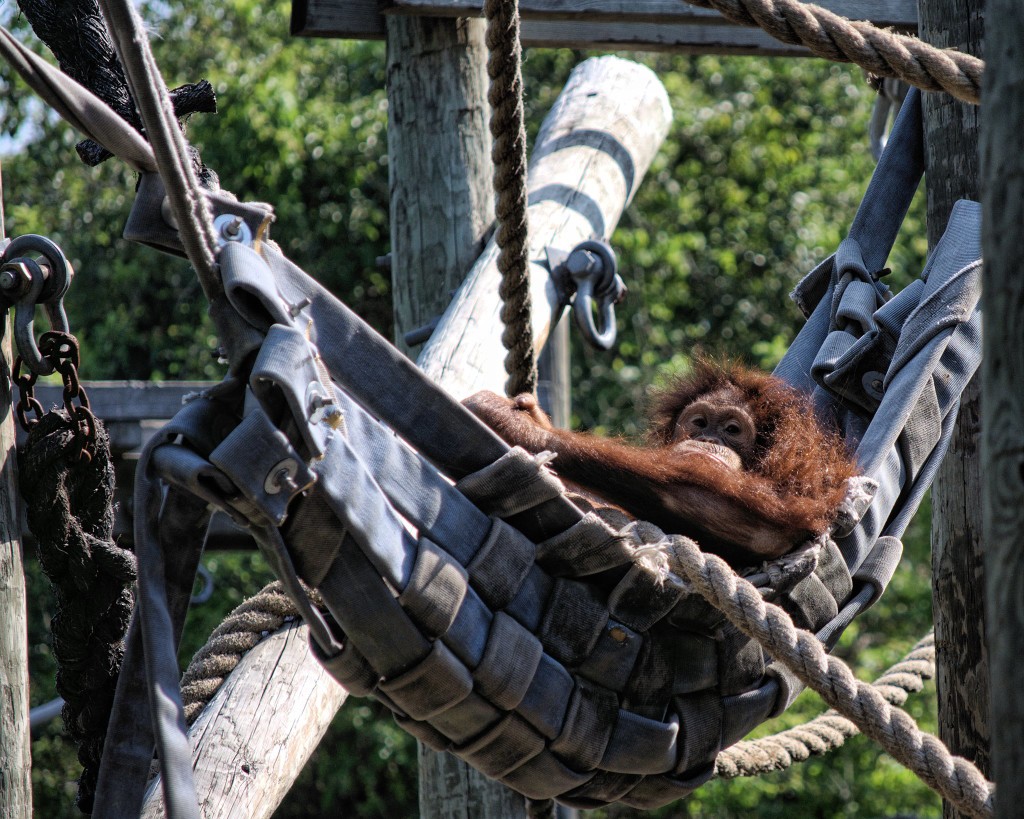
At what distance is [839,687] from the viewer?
64.8 inches

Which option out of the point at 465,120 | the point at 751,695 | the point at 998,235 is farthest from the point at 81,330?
the point at 998,235

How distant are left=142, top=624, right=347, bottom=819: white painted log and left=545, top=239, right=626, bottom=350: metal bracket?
1.28m

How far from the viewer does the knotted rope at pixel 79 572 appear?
180 centimetres

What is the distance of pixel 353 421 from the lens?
158 cm

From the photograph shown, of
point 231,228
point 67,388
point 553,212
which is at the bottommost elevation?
point 553,212

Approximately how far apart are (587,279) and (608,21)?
714 millimetres

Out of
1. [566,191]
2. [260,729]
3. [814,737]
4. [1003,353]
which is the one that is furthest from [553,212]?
[1003,353]

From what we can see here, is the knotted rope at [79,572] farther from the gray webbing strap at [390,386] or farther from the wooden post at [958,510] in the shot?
the wooden post at [958,510]

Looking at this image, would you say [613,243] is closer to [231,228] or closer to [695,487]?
[695,487]

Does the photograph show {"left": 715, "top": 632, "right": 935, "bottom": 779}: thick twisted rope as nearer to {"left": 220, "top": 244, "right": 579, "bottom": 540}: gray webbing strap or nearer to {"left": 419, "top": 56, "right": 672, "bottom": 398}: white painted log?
{"left": 419, "top": 56, "right": 672, "bottom": 398}: white painted log

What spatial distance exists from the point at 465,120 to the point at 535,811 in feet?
5.73

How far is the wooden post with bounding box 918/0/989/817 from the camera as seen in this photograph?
251cm

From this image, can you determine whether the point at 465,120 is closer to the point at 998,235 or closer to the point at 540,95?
the point at 998,235

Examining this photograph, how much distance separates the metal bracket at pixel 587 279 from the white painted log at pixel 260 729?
128 cm
